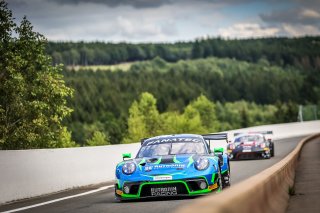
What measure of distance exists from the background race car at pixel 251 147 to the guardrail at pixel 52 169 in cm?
748

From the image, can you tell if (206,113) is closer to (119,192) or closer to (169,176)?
(119,192)

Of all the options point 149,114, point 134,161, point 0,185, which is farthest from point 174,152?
point 149,114

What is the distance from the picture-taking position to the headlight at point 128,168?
12.2 m

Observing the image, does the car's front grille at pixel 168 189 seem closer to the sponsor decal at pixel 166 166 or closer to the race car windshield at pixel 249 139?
the sponsor decal at pixel 166 166

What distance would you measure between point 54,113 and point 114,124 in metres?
129

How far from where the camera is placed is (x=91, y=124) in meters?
171

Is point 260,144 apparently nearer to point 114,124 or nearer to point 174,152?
point 174,152

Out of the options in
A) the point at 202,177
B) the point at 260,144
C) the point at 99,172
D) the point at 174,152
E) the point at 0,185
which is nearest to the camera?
the point at 202,177

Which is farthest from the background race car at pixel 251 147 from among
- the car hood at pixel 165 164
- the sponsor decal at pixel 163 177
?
the sponsor decal at pixel 163 177

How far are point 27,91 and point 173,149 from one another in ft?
87.2

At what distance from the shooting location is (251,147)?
29.3 meters

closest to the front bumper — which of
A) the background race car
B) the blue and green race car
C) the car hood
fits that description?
the blue and green race car

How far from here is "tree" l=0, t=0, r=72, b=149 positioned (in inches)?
1478

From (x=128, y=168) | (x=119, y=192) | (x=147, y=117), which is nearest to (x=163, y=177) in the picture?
(x=128, y=168)
